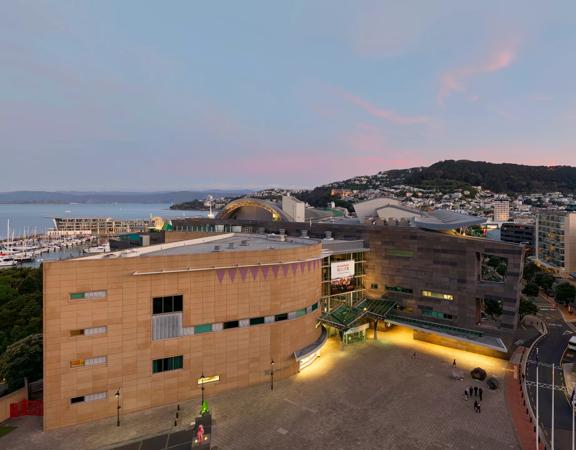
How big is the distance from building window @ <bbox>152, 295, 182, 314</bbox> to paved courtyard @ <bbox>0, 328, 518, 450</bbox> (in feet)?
30.9

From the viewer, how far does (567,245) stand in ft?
326

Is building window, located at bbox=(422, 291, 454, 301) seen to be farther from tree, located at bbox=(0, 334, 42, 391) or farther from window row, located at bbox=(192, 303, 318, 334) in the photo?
tree, located at bbox=(0, 334, 42, 391)

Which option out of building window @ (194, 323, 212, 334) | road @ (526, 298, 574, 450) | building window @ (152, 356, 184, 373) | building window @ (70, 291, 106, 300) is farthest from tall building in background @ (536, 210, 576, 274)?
building window @ (70, 291, 106, 300)

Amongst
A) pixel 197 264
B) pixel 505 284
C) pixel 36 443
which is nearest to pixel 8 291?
pixel 36 443

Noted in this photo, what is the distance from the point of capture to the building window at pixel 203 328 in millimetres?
34156

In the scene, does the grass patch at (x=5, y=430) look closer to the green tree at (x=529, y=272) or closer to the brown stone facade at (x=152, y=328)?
the brown stone facade at (x=152, y=328)

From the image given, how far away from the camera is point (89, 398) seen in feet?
99.5

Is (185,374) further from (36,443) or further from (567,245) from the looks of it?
(567,245)

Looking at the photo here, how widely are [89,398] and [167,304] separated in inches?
412

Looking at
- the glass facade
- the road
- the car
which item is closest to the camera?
the road

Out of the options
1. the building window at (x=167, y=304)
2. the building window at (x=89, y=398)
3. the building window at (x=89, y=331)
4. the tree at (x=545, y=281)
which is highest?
the building window at (x=167, y=304)

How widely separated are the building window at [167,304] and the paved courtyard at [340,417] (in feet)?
30.9

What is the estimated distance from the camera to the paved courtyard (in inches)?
1075

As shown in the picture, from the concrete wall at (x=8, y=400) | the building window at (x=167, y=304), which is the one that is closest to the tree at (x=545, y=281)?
the building window at (x=167, y=304)
